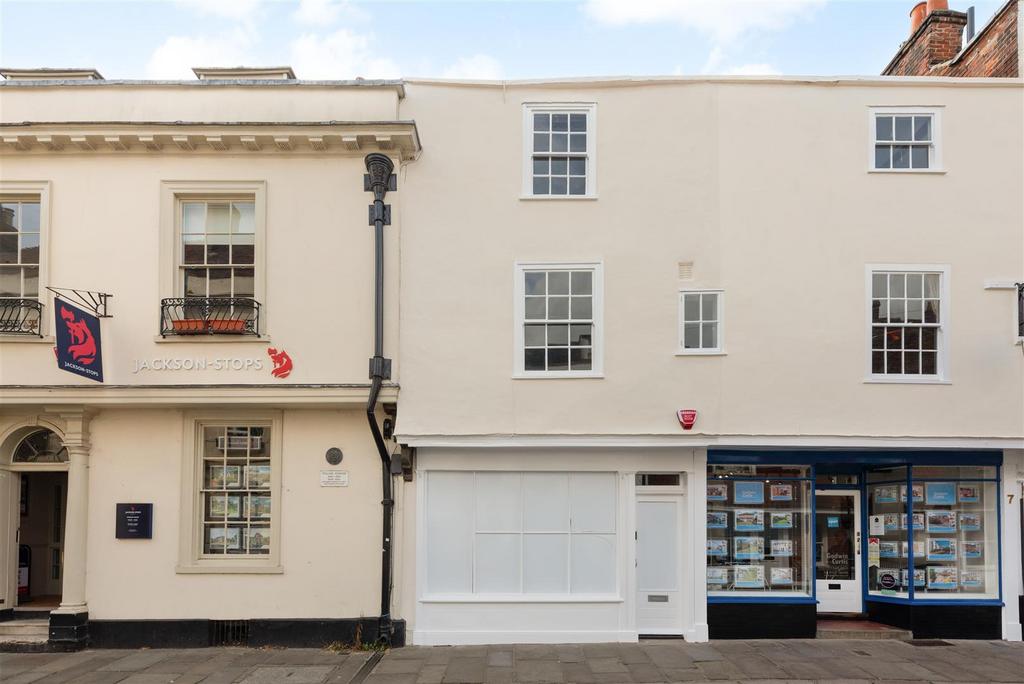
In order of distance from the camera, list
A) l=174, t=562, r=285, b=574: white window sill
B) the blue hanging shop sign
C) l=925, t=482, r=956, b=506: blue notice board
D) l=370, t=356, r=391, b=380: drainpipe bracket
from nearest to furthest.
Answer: the blue hanging shop sign, l=370, t=356, r=391, b=380: drainpipe bracket, l=174, t=562, r=285, b=574: white window sill, l=925, t=482, r=956, b=506: blue notice board

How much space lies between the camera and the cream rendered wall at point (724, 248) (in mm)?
10922

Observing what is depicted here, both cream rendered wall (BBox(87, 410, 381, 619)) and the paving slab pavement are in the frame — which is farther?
cream rendered wall (BBox(87, 410, 381, 619))

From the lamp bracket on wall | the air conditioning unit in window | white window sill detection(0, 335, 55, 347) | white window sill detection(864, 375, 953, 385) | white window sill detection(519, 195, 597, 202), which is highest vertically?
white window sill detection(519, 195, 597, 202)

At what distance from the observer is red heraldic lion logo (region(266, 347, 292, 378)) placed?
426 inches

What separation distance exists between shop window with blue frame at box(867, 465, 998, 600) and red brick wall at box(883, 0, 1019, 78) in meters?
6.09

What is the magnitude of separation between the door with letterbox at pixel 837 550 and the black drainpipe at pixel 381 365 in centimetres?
633

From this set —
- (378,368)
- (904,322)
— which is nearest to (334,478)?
(378,368)

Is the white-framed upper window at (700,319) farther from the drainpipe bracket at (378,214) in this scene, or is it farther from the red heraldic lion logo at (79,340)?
the red heraldic lion logo at (79,340)

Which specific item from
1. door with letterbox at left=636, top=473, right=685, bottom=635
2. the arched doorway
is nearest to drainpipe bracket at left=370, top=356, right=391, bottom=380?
door with letterbox at left=636, top=473, right=685, bottom=635

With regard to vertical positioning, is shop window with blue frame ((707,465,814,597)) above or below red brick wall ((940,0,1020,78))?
below

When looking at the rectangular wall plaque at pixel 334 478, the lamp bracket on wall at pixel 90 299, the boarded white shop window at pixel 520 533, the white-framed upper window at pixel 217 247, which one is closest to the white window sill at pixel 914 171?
the boarded white shop window at pixel 520 533

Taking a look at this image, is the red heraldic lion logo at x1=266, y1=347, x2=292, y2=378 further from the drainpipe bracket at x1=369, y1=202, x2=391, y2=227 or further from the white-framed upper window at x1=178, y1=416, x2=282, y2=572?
the drainpipe bracket at x1=369, y1=202, x2=391, y2=227

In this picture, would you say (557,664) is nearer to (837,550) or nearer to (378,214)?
(837,550)

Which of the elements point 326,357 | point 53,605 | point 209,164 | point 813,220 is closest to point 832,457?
point 813,220
